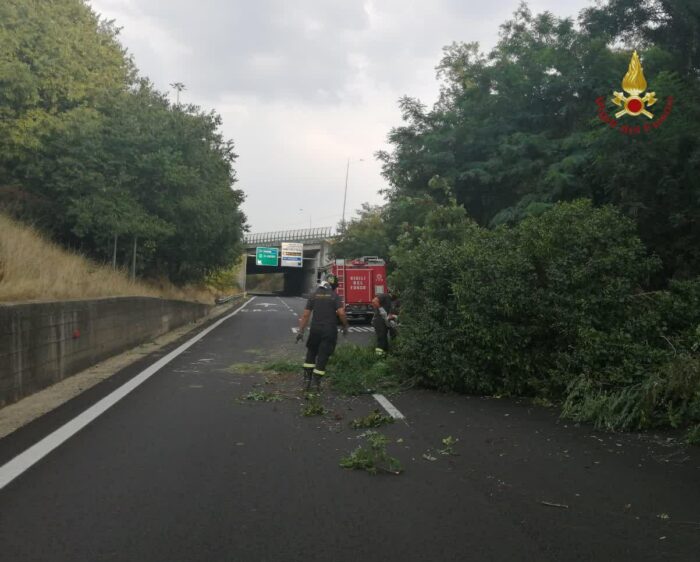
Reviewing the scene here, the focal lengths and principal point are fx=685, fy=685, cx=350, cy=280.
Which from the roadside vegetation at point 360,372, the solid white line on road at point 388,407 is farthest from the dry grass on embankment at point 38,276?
the solid white line on road at point 388,407

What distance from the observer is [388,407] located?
356 inches

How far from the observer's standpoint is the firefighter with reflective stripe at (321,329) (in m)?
10.4

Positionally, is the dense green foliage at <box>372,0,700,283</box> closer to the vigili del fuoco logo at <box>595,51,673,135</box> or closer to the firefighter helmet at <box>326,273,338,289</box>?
the vigili del fuoco logo at <box>595,51,673,135</box>

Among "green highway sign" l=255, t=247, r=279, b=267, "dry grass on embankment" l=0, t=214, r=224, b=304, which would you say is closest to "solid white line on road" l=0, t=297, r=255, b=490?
"dry grass on embankment" l=0, t=214, r=224, b=304

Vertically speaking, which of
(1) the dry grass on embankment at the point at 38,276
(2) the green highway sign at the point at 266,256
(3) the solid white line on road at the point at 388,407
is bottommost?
(3) the solid white line on road at the point at 388,407

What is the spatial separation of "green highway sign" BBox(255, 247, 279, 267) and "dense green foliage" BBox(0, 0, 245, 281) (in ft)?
118

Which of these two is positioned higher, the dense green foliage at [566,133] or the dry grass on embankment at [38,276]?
the dense green foliage at [566,133]

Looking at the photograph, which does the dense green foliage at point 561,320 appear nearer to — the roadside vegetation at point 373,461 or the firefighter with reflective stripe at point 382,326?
the firefighter with reflective stripe at point 382,326

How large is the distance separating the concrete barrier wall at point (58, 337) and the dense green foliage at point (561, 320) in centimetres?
→ 537

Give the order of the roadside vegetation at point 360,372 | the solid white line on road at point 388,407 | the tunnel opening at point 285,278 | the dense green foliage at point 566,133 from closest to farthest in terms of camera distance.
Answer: the solid white line on road at point 388,407
the roadside vegetation at point 360,372
the dense green foliage at point 566,133
the tunnel opening at point 285,278

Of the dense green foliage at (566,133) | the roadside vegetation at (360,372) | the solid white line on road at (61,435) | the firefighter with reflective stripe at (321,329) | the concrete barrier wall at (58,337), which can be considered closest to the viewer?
the solid white line on road at (61,435)

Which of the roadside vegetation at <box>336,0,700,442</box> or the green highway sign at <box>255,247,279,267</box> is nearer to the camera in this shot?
the roadside vegetation at <box>336,0,700,442</box>

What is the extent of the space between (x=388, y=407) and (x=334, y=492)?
3864 mm

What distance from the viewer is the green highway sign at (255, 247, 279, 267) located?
210 feet
